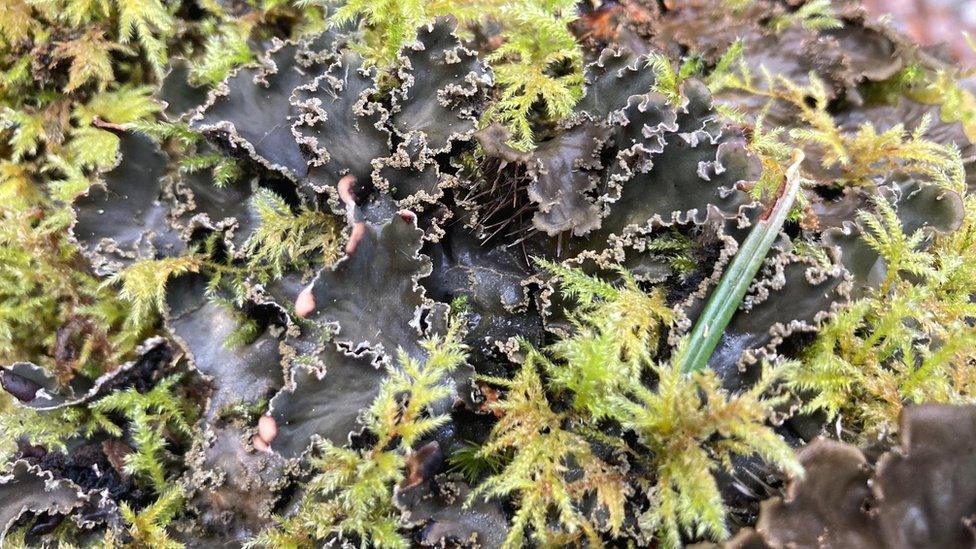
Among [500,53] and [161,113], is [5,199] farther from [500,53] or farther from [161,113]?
[500,53]

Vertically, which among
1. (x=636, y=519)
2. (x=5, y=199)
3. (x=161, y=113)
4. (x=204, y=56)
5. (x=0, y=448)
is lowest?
(x=636, y=519)

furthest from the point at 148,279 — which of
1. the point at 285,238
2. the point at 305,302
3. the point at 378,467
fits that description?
the point at 378,467

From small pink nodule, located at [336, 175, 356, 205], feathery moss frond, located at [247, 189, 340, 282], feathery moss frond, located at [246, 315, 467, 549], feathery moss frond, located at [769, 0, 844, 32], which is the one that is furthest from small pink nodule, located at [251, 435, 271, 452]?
feathery moss frond, located at [769, 0, 844, 32]

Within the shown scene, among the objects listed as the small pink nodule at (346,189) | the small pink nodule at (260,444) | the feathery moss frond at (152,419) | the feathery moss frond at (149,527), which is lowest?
the feathery moss frond at (149,527)

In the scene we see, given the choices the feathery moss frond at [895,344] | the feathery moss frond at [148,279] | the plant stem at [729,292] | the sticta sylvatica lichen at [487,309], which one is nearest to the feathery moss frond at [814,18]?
the sticta sylvatica lichen at [487,309]

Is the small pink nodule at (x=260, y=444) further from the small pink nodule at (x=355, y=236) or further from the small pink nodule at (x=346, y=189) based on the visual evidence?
the small pink nodule at (x=346, y=189)

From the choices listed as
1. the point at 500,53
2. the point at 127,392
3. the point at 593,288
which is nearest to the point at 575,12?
the point at 500,53
